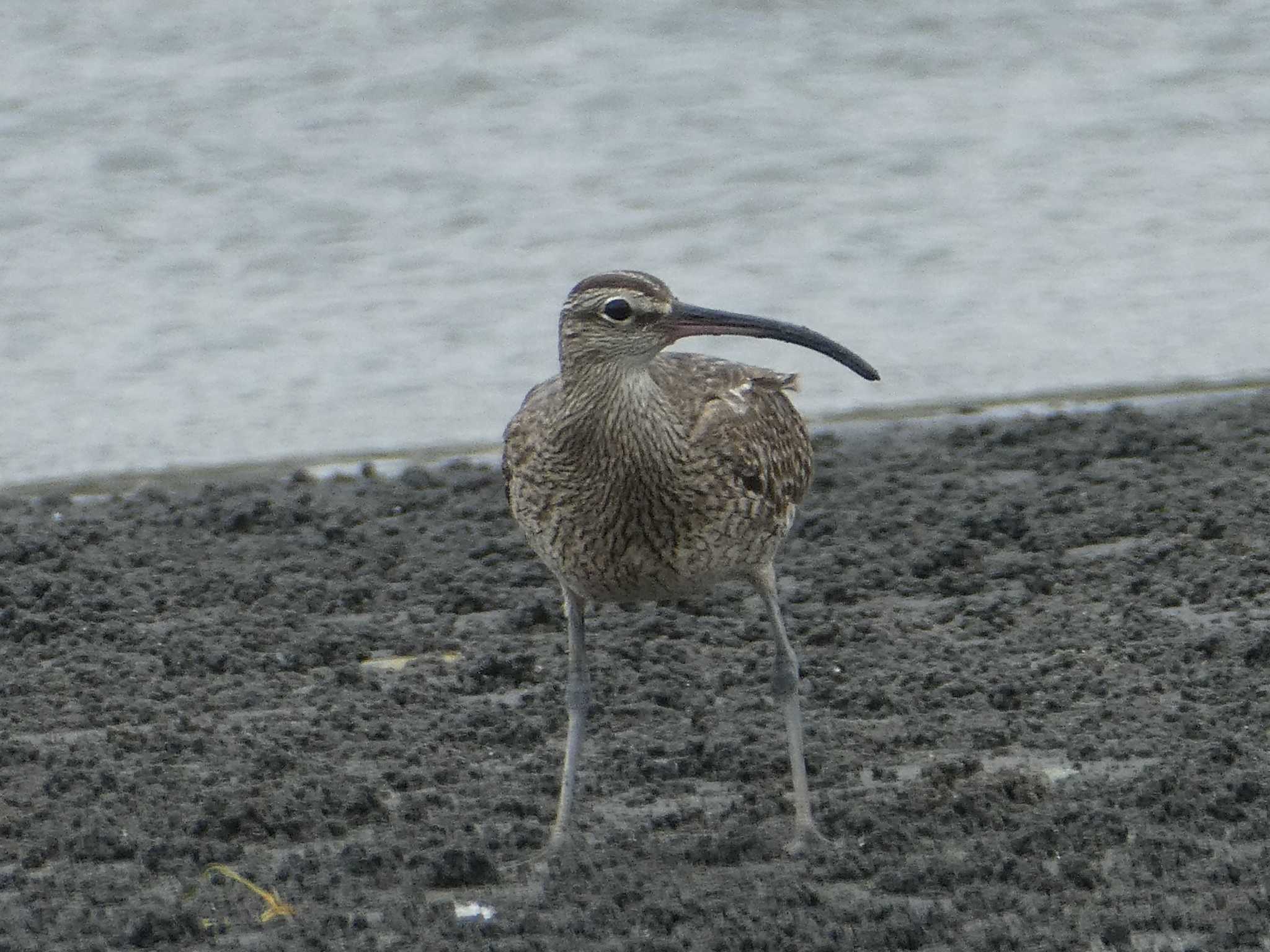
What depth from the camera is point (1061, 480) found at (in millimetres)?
8547

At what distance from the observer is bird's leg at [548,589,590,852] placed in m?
5.77

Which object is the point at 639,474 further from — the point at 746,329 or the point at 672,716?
the point at 672,716

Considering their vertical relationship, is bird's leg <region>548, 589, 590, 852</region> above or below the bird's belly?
below

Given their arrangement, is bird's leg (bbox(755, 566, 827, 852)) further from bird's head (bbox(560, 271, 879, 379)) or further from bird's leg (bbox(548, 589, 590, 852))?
bird's head (bbox(560, 271, 879, 379))

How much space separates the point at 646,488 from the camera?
5621 mm

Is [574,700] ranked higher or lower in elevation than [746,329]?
lower

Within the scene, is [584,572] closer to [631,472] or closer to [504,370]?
[631,472]

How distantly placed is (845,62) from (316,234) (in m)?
4.14

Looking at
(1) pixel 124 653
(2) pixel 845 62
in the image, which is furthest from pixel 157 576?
(2) pixel 845 62

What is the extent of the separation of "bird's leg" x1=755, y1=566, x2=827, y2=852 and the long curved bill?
628 millimetres

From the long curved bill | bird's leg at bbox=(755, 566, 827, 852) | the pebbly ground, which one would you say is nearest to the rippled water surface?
the pebbly ground

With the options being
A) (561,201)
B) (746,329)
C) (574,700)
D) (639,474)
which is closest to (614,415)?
(639,474)

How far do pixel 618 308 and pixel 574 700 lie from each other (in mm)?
1144

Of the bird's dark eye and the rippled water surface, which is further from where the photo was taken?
the rippled water surface
